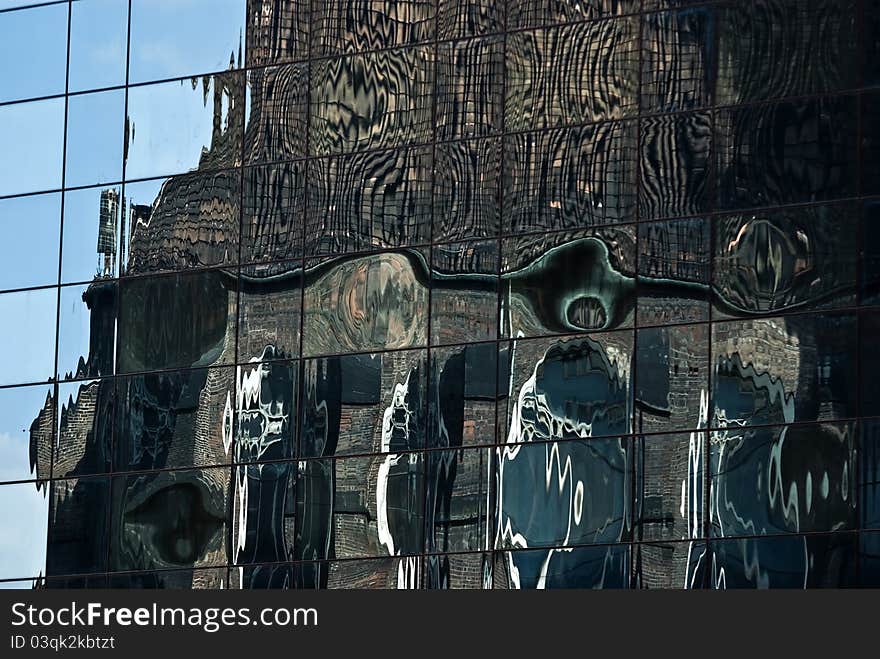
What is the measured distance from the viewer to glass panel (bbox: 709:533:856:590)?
32594mm

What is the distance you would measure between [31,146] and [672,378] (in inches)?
540

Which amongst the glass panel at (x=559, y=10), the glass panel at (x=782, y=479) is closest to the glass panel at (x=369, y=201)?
the glass panel at (x=559, y=10)

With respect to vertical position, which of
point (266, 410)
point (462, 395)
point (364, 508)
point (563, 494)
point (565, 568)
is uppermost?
point (462, 395)

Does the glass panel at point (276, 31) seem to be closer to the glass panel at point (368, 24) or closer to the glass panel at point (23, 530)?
the glass panel at point (368, 24)

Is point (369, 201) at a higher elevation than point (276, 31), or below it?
below

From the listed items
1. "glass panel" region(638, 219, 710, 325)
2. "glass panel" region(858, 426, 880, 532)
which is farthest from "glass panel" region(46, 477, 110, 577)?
"glass panel" region(858, 426, 880, 532)

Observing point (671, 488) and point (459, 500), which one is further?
point (459, 500)

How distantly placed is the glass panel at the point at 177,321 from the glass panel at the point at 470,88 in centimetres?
490

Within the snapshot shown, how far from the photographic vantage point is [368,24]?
38.2 metres

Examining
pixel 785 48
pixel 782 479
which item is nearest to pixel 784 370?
pixel 782 479

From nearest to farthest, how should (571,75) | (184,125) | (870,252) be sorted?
(870,252)
(571,75)
(184,125)

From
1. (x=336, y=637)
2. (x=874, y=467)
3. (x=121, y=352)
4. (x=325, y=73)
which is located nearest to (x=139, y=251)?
(x=121, y=352)

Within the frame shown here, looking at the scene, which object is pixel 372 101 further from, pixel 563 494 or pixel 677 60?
pixel 563 494

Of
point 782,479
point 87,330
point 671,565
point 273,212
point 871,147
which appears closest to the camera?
point 782,479
